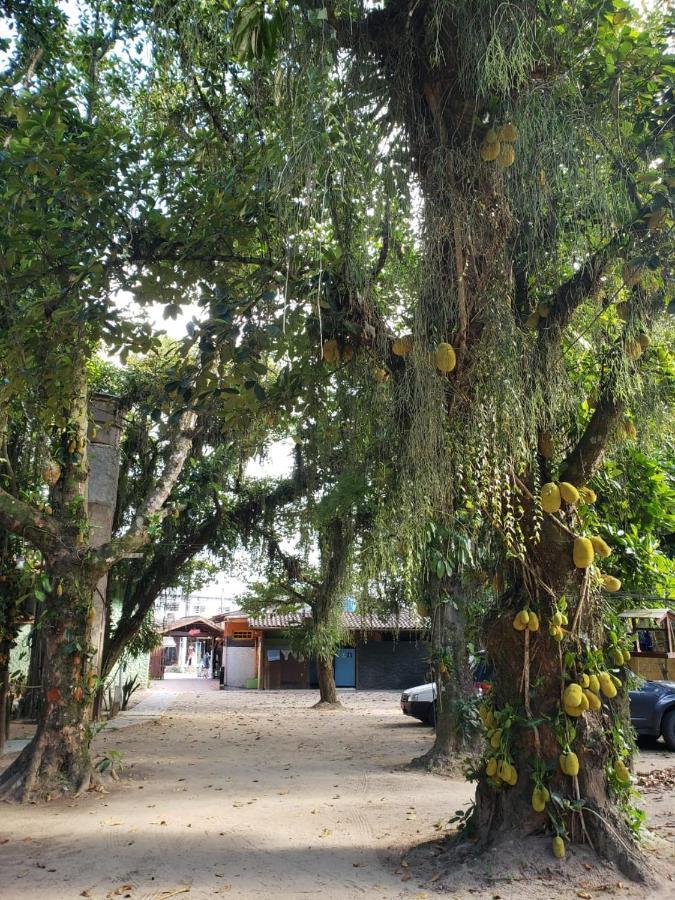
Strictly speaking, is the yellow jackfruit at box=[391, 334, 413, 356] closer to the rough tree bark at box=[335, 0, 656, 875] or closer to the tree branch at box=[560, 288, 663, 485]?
the rough tree bark at box=[335, 0, 656, 875]

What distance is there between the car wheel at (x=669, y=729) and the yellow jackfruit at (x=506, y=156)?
8.91 metres

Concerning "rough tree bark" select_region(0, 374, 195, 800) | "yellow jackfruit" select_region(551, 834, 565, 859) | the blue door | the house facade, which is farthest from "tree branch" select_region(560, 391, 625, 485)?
the blue door

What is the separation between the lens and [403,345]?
14.0 feet

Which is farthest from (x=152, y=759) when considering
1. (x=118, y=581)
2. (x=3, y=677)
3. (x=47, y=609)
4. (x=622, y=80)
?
(x=622, y=80)

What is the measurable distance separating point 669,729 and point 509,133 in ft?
30.0

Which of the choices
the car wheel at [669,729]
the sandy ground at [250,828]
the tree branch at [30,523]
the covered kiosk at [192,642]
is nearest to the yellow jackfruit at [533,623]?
the sandy ground at [250,828]

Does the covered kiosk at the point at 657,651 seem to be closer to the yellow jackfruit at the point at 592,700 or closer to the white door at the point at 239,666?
the yellow jackfruit at the point at 592,700

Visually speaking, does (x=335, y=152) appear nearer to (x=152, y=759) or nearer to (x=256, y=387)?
(x=256, y=387)

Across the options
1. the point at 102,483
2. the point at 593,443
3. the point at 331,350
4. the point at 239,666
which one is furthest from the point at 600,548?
the point at 239,666

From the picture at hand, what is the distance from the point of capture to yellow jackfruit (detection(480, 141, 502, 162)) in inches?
156

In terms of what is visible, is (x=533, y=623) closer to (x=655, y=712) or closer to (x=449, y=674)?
(x=449, y=674)

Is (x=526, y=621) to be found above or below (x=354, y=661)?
above

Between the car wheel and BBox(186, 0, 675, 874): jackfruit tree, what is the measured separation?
672 centimetres

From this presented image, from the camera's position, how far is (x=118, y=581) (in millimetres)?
14203
